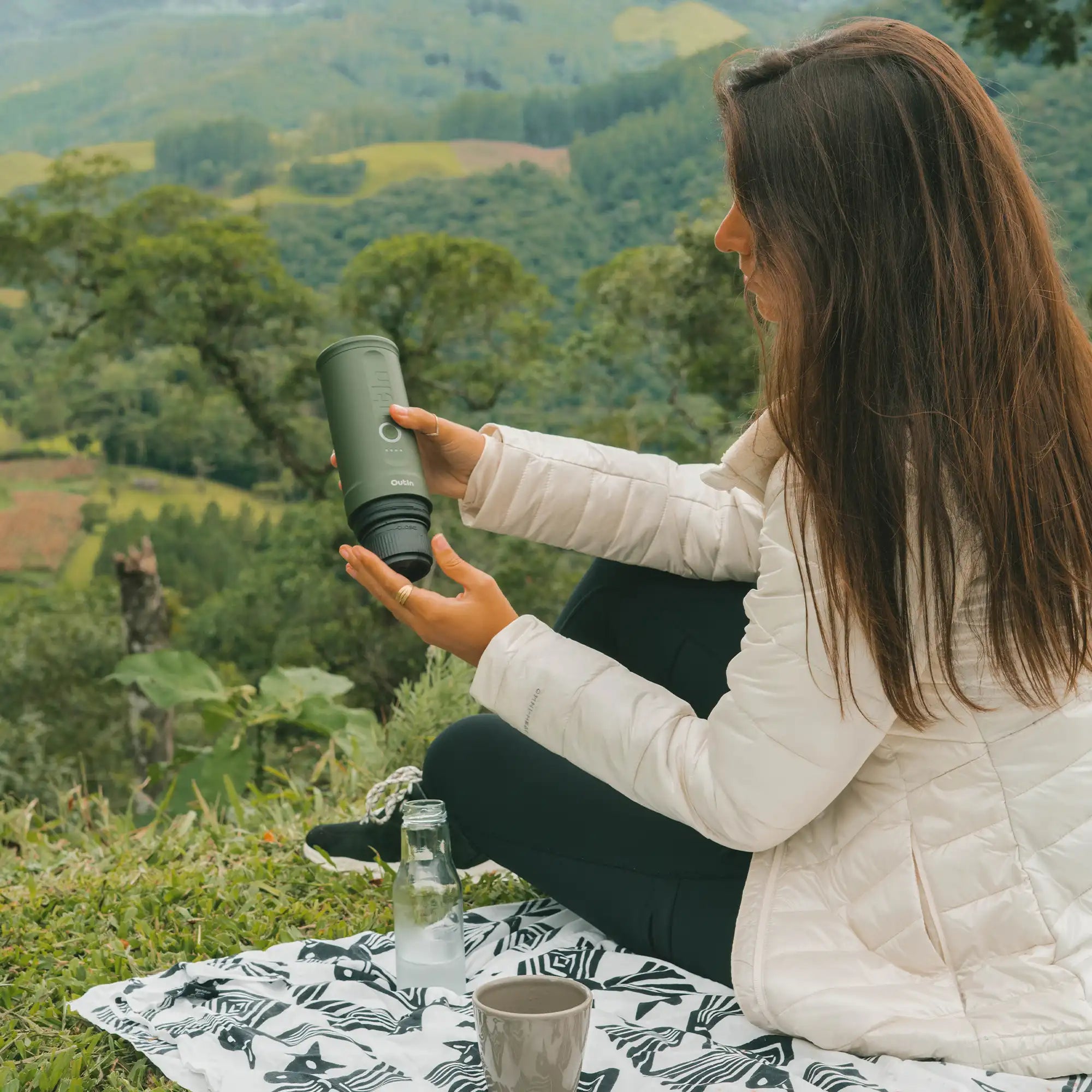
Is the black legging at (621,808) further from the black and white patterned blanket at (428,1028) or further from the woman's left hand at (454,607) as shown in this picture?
the woman's left hand at (454,607)

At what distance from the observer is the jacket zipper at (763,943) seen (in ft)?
3.58

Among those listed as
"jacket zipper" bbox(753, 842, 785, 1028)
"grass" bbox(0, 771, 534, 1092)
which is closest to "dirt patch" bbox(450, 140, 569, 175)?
"grass" bbox(0, 771, 534, 1092)

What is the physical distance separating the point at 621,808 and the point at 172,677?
5.27ft

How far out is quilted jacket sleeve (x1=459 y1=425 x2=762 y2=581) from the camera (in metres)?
1.45

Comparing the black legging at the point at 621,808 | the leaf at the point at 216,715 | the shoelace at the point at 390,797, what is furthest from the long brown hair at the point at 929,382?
the leaf at the point at 216,715

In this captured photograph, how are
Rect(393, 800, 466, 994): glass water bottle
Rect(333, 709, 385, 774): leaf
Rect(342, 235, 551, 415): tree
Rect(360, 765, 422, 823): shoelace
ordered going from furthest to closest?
Rect(342, 235, 551, 415): tree < Rect(333, 709, 385, 774): leaf < Rect(360, 765, 422, 823): shoelace < Rect(393, 800, 466, 994): glass water bottle

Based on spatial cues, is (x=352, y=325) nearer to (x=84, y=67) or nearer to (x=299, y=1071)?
(x=84, y=67)

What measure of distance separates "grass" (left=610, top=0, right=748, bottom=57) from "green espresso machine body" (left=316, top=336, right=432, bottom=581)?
5.88 metres

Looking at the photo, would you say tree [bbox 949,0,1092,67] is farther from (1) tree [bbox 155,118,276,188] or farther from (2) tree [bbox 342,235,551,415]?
(1) tree [bbox 155,118,276,188]

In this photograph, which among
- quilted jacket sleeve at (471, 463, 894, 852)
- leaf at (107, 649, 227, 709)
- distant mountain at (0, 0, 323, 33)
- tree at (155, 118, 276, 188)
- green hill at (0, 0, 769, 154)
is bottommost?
leaf at (107, 649, 227, 709)

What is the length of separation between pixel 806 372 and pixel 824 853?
0.45 metres

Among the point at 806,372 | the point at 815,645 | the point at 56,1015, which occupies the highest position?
the point at 806,372

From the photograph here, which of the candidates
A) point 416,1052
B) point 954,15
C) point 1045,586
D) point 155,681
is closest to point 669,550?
point 1045,586

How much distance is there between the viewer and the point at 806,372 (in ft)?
3.36
